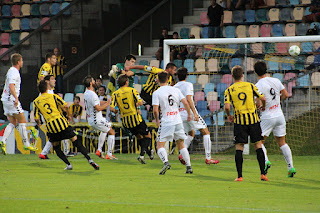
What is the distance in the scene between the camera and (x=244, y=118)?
920 centimetres

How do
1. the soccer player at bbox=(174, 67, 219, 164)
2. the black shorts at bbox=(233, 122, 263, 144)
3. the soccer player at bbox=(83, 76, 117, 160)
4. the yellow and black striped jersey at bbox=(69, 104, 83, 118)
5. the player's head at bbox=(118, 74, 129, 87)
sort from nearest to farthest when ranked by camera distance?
the black shorts at bbox=(233, 122, 263, 144), the soccer player at bbox=(174, 67, 219, 164), the player's head at bbox=(118, 74, 129, 87), the soccer player at bbox=(83, 76, 117, 160), the yellow and black striped jersey at bbox=(69, 104, 83, 118)

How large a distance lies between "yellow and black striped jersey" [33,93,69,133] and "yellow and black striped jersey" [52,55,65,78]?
8.02 metres

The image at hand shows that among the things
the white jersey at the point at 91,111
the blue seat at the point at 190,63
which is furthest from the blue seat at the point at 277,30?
the white jersey at the point at 91,111

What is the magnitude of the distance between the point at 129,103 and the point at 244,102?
3.62 meters

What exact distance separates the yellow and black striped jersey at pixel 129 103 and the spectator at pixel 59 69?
22.4ft

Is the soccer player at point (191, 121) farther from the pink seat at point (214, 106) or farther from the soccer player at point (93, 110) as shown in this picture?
the pink seat at point (214, 106)

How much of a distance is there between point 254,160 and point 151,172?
11.3 feet

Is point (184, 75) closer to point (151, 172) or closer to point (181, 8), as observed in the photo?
point (151, 172)

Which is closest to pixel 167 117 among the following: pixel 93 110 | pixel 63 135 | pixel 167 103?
pixel 167 103

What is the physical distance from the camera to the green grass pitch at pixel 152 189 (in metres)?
6.86

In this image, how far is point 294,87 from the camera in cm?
1614

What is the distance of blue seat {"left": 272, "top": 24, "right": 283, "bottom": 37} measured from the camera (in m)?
18.8

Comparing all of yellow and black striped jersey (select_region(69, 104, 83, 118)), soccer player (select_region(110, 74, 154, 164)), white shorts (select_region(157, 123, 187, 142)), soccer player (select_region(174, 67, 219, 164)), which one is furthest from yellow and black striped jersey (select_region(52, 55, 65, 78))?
white shorts (select_region(157, 123, 187, 142))

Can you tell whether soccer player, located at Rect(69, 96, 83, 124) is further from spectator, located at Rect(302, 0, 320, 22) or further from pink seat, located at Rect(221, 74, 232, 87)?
spectator, located at Rect(302, 0, 320, 22)
